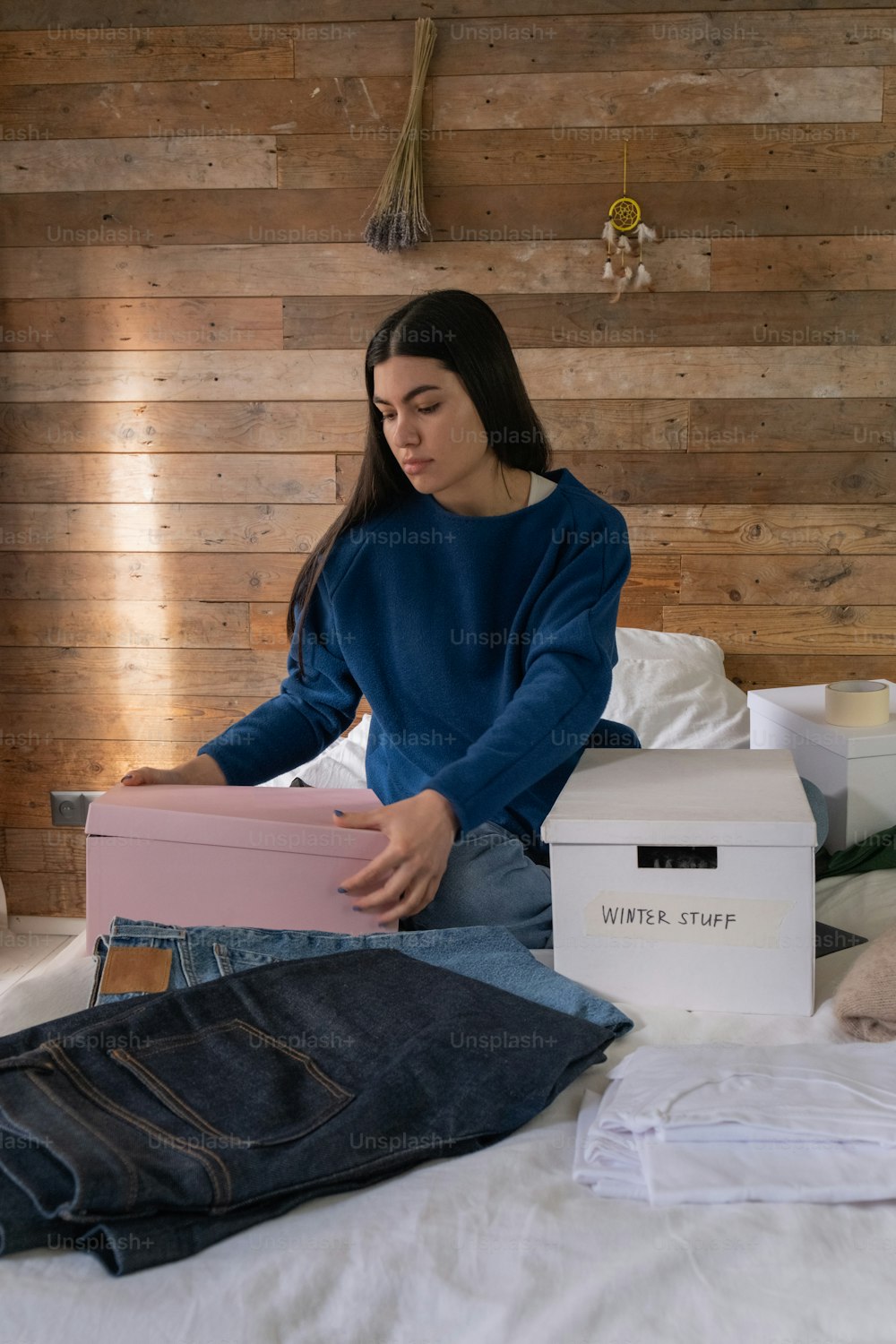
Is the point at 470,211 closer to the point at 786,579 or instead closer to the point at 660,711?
the point at 786,579

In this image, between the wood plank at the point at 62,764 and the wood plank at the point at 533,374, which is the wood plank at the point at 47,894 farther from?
the wood plank at the point at 533,374

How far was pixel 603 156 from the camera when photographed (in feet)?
8.24

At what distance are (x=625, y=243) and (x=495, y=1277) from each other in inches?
86.9

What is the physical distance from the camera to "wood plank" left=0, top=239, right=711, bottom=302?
254 cm

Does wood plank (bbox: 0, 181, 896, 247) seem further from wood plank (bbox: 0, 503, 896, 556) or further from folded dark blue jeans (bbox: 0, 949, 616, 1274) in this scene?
folded dark blue jeans (bbox: 0, 949, 616, 1274)

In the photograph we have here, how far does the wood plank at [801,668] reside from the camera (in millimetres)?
2592

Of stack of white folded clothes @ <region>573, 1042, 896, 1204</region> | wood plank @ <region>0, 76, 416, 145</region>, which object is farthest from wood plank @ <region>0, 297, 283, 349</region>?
stack of white folded clothes @ <region>573, 1042, 896, 1204</region>

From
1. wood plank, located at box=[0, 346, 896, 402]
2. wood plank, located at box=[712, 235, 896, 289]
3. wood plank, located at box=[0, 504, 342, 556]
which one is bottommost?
wood plank, located at box=[0, 504, 342, 556]

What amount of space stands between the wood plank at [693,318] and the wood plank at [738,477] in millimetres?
237

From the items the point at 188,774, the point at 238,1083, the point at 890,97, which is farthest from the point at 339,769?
the point at 890,97

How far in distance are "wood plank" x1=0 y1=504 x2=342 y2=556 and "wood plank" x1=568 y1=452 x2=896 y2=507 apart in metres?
0.61

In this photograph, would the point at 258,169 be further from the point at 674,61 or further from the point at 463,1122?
the point at 463,1122

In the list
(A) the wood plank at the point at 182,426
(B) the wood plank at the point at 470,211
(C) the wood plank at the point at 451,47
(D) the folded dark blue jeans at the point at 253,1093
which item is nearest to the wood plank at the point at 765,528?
(B) the wood plank at the point at 470,211

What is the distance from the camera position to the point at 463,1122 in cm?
84
